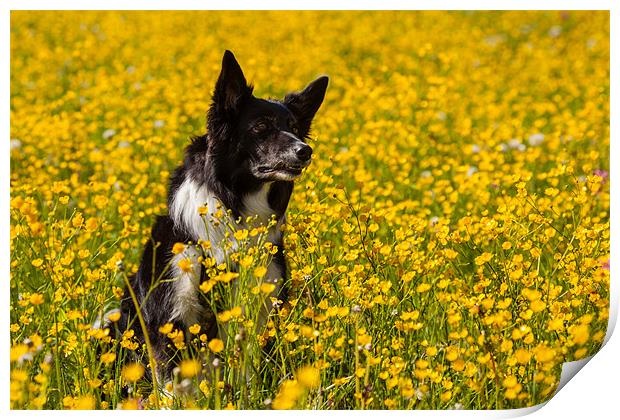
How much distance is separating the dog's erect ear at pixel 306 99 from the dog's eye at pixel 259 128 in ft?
0.69

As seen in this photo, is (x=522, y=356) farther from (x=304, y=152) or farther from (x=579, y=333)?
(x=304, y=152)

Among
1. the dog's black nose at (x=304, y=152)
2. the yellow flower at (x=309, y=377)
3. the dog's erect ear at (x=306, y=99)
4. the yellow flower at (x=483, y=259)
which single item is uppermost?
the dog's erect ear at (x=306, y=99)

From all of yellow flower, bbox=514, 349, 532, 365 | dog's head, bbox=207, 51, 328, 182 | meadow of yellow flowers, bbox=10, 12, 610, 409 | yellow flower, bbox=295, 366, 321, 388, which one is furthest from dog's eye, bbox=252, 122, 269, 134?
yellow flower, bbox=514, 349, 532, 365

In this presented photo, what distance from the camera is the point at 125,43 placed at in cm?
474

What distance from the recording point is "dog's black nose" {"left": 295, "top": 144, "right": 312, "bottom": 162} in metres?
3.33

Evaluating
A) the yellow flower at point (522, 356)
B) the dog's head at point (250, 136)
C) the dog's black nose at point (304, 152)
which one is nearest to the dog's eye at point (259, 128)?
the dog's head at point (250, 136)

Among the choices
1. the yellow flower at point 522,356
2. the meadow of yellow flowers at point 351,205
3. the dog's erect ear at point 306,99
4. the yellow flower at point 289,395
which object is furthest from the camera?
the dog's erect ear at point 306,99

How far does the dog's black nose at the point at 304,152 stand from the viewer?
333 centimetres

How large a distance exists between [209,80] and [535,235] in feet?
7.27

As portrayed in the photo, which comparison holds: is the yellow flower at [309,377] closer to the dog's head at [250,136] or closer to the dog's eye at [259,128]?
the dog's head at [250,136]

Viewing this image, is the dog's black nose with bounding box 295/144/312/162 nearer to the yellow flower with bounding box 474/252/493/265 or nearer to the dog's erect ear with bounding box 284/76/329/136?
the dog's erect ear with bounding box 284/76/329/136

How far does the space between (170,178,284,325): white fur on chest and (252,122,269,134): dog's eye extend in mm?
220

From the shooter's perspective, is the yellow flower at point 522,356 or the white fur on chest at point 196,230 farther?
the white fur on chest at point 196,230

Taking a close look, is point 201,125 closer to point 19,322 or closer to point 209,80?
point 209,80
